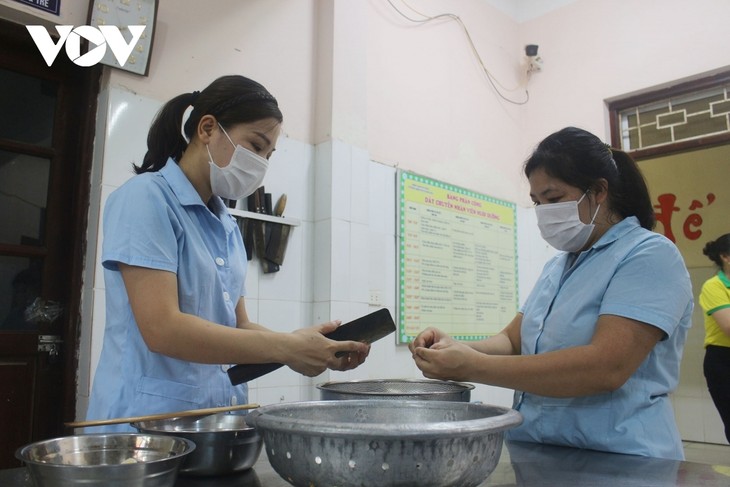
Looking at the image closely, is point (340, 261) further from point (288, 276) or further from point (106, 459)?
point (106, 459)

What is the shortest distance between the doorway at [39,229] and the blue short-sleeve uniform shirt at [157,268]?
1.01 metres

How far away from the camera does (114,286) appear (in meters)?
1.11

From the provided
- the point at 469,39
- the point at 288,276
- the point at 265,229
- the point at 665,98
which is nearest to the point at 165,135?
the point at 265,229

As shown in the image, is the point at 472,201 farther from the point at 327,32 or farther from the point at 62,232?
the point at 62,232

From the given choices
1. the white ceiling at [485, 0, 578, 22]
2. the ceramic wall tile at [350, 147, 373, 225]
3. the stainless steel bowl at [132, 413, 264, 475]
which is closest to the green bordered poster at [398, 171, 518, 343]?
the ceramic wall tile at [350, 147, 373, 225]

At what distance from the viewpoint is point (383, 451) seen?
24.4 inches

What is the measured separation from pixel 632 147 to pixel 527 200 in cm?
78

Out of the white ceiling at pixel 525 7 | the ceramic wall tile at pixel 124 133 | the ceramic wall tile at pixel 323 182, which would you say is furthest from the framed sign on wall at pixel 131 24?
the white ceiling at pixel 525 7

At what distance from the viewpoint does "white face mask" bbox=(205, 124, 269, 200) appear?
1295mm

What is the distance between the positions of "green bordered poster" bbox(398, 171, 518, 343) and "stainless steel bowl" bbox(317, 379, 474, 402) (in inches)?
63.0

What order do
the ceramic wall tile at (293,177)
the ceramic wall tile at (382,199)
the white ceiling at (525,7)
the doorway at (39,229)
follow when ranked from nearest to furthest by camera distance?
the doorway at (39,229), the ceramic wall tile at (293,177), the ceramic wall tile at (382,199), the white ceiling at (525,7)

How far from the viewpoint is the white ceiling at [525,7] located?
402 cm

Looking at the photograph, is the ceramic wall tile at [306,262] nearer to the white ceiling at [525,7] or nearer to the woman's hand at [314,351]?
the woman's hand at [314,351]

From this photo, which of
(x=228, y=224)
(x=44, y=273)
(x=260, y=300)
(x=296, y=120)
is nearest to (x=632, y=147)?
(x=296, y=120)
